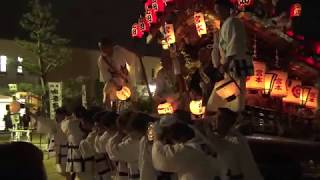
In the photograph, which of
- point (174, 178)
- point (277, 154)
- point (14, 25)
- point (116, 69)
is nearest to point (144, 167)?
point (174, 178)

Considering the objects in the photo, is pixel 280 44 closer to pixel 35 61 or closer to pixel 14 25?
pixel 35 61

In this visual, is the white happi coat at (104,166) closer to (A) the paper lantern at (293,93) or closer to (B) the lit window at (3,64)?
(A) the paper lantern at (293,93)

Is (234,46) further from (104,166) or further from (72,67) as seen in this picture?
(72,67)

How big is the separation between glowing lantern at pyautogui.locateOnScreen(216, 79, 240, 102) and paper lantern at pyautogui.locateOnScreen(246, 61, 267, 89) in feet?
A: 10.2

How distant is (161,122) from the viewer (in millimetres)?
5340

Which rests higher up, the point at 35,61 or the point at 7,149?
the point at 35,61

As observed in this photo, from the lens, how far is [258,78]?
33.8ft

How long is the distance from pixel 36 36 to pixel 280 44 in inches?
1010

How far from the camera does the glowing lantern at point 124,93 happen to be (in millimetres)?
10641

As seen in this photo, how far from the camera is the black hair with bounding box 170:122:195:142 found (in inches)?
202

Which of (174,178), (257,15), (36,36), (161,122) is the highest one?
(36,36)

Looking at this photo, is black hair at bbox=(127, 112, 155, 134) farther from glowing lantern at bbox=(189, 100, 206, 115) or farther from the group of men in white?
glowing lantern at bbox=(189, 100, 206, 115)

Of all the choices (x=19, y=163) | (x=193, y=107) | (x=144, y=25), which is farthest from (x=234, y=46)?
(x=144, y=25)

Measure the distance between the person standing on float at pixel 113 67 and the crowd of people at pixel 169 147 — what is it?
2.22 m
